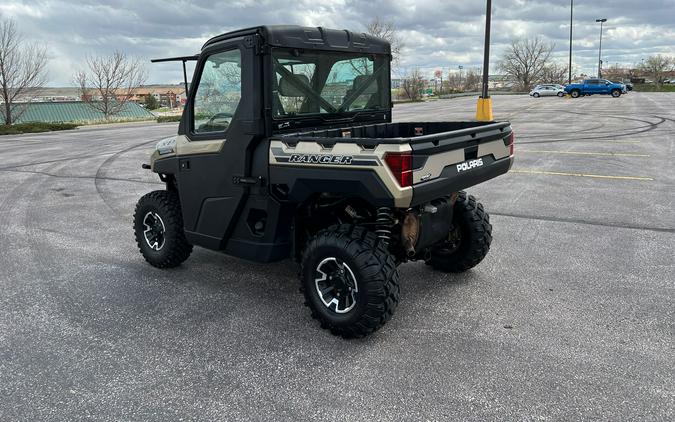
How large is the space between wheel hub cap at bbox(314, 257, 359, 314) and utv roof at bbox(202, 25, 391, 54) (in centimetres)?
174

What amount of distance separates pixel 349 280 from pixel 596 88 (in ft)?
168

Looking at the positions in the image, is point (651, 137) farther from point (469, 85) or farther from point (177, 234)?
point (469, 85)

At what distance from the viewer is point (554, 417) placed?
2848 millimetres

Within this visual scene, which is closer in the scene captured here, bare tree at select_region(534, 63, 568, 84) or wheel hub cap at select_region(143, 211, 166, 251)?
wheel hub cap at select_region(143, 211, 166, 251)

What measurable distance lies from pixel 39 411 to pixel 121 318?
1.29 meters

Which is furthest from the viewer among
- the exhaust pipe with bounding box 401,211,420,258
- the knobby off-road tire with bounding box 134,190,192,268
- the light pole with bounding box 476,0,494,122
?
the light pole with bounding box 476,0,494,122

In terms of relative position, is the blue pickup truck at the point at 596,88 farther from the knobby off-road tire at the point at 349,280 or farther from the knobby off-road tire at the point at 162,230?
the knobby off-road tire at the point at 349,280

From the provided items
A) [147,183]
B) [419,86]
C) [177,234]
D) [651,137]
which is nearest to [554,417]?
[177,234]

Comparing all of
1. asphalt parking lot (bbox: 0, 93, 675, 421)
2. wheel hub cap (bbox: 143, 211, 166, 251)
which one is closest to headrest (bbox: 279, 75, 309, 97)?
asphalt parking lot (bbox: 0, 93, 675, 421)

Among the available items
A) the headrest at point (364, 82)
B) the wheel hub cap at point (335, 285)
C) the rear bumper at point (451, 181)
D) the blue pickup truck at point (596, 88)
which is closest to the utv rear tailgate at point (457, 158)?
the rear bumper at point (451, 181)

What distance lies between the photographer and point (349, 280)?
3795mm

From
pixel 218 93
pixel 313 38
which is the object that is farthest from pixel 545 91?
pixel 218 93

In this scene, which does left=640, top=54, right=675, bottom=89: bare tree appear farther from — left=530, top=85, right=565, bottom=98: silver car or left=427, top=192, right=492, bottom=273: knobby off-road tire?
left=427, top=192, right=492, bottom=273: knobby off-road tire

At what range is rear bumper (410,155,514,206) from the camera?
137 inches
